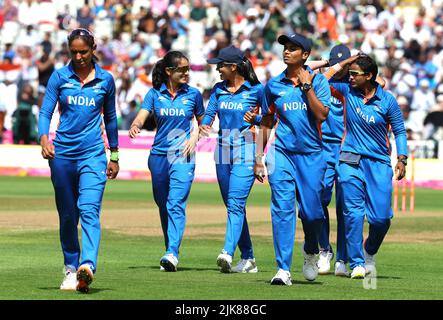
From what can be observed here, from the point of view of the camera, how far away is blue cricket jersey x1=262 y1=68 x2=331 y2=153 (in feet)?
43.5

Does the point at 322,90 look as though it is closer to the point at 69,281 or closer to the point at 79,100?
the point at 79,100

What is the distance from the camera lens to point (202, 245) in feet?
60.5

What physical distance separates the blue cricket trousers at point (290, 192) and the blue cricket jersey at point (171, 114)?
2.51 meters

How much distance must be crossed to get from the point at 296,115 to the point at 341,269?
96.4 inches

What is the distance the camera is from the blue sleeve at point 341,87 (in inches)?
581

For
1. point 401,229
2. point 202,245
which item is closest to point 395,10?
point 401,229

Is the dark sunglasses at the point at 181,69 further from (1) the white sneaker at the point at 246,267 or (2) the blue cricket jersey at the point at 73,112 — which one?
(2) the blue cricket jersey at the point at 73,112

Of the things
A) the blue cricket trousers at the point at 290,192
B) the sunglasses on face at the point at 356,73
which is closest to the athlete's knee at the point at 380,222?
the blue cricket trousers at the point at 290,192

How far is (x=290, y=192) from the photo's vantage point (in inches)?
521

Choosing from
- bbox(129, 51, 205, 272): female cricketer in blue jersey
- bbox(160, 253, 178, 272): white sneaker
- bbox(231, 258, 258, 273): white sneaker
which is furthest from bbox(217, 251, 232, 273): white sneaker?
bbox(129, 51, 205, 272): female cricketer in blue jersey

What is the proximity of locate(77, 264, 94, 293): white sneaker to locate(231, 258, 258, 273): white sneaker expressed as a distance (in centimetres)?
319

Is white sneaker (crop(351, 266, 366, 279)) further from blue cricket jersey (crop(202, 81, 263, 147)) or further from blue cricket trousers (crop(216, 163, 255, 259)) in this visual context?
blue cricket jersey (crop(202, 81, 263, 147))
